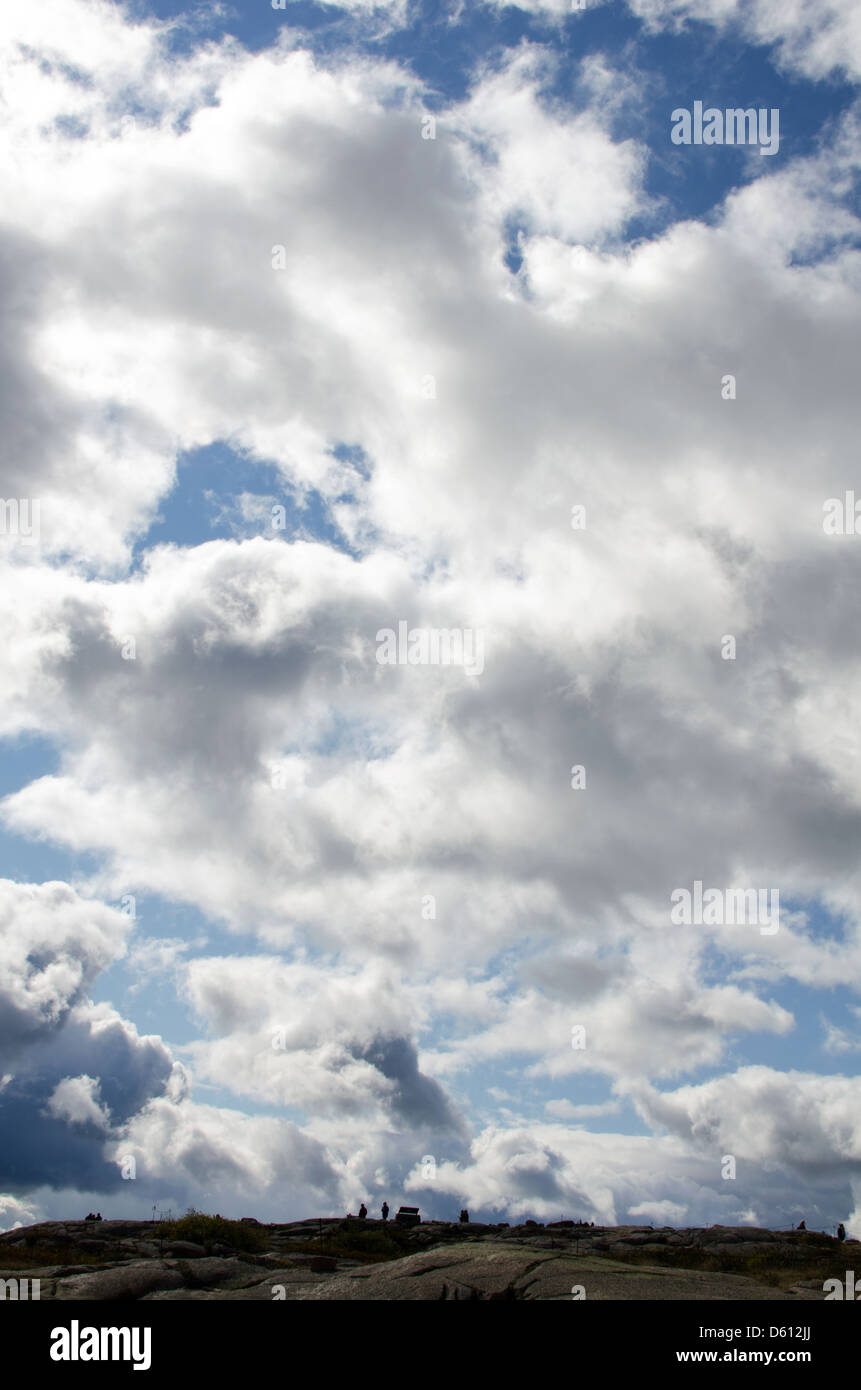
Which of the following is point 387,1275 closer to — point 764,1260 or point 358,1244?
point 764,1260

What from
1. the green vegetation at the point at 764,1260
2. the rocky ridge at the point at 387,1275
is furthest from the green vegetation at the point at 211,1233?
the green vegetation at the point at 764,1260

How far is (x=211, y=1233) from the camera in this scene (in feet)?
126

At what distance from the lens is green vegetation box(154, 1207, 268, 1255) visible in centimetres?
3781

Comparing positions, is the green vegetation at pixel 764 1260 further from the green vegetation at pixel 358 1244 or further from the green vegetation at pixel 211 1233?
the green vegetation at pixel 211 1233

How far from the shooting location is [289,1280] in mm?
24391

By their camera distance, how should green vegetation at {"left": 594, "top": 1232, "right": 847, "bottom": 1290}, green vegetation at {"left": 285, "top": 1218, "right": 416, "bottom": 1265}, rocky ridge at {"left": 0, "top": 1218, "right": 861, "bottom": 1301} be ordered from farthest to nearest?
green vegetation at {"left": 285, "top": 1218, "right": 416, "bottom": 1265} < green vegetation at {"left": 594, "top": 1232, "right": 847, "bottom": 1290} < rocky ridge at {"left": 0, "top": 1218, "right": 861, "bottom": 1301}

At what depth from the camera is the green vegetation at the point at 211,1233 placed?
37.8 m

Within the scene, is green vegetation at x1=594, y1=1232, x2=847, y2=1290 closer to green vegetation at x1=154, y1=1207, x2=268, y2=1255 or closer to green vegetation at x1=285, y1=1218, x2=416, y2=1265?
green vegetation at x1=285, y1=1218, x2=416, y2=1265

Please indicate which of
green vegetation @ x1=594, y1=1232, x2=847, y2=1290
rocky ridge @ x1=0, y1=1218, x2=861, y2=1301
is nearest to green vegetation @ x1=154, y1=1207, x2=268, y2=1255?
rocky ridge @ x1=0, y1=1218, x2=861, y2=1301

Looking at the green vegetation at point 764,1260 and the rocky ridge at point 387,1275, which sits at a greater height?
the rocky ridge at point 387,1275

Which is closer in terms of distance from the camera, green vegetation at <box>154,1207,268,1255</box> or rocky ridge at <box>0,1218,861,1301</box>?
rocky ridge at <box>0,1218,861,1301</box>
